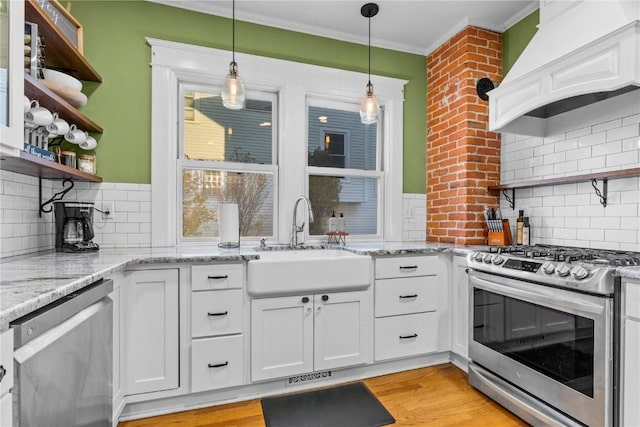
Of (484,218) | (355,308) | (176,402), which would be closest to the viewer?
(176,402)

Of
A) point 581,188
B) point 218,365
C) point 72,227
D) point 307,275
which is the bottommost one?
point 218,365

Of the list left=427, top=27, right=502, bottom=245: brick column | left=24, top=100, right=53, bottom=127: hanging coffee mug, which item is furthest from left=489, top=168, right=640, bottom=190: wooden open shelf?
left=24, top=100, right=53, bottom=127: hanging coffee mug

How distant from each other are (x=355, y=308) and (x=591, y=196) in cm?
171

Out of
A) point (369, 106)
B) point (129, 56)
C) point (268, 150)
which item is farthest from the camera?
point (268, 150)

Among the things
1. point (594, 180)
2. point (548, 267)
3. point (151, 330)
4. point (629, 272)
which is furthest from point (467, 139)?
point (151, 330)

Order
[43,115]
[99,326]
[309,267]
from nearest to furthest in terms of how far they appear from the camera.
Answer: [99,326]
[43,115]
[309,267]

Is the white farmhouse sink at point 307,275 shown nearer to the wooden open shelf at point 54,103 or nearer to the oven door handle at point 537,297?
the oven door handle at point 537,297

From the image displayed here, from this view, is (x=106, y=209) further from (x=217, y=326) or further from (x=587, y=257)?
(x=587, y=257)

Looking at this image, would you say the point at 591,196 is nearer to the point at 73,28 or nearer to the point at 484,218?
the point at 484,218

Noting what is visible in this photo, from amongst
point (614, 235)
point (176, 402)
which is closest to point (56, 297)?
point (176, 402)

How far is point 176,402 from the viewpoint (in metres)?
2.08

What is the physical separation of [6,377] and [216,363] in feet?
4.31

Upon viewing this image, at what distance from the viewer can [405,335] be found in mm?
2545

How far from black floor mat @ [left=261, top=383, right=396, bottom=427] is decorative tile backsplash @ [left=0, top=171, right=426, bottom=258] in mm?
1471
